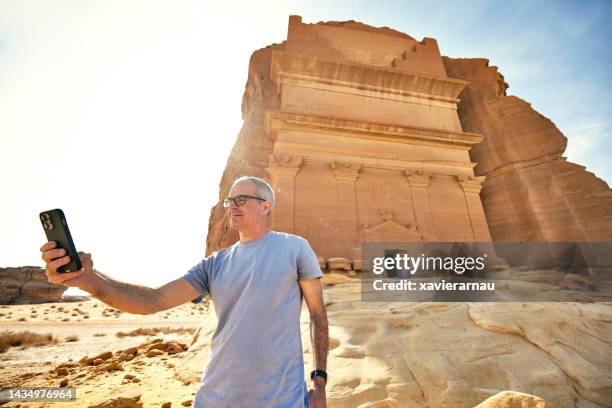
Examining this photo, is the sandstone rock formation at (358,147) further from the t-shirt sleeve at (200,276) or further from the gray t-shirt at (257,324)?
the gray t-shirt at (257,324)

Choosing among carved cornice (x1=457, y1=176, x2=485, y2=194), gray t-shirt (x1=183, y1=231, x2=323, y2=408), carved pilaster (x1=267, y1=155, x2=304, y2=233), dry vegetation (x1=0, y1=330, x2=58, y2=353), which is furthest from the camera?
carved cornice (x1=457, y1=176, x2=485, y2=194)

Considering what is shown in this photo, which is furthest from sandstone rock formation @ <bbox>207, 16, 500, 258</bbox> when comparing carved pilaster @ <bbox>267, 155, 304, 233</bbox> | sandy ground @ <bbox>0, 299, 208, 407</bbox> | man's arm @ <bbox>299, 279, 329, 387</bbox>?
man's arm @ <bbox>299, 279, 329, 387</bbox>

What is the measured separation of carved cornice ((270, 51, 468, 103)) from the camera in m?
15.3

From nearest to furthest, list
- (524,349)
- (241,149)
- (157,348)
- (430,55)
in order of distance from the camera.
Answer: (524,349), (157,348), (241,149), (430,55)

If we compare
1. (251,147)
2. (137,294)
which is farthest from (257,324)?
(251,147)

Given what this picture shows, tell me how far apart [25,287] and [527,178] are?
42.3 metres

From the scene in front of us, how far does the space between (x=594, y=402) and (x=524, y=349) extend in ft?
2.57

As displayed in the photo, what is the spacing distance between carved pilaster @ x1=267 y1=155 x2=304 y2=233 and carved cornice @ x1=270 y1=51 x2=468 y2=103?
204 inches

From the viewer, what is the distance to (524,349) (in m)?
3.74

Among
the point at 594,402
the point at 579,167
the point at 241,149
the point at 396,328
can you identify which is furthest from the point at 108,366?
the point at 579,167

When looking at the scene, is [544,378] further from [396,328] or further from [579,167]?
[579,167]

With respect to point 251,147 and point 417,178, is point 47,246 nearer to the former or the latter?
point 417,178

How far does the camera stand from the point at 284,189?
1202cm

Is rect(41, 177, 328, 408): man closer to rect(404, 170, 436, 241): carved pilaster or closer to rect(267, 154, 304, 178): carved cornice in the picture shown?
rect(267, 154, 304, 178): carved cornice
